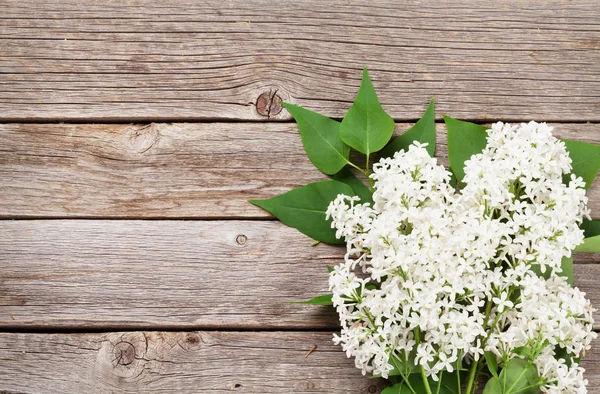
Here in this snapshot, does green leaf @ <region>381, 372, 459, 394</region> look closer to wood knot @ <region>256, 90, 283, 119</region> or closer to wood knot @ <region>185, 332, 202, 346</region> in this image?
wood knot @ <region>185, 332, 202, 346</region>

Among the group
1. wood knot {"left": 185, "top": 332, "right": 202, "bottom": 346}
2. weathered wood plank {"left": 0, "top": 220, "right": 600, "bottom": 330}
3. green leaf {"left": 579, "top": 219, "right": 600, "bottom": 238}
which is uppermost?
green leaf {"left": 579, "top": 219, "right": 600, "bottom": 238}

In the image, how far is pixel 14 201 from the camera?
72cm

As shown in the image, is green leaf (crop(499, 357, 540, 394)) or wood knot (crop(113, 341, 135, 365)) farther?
wood knot (crop(113, 341, 135, 365))

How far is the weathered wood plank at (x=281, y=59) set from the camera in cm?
73

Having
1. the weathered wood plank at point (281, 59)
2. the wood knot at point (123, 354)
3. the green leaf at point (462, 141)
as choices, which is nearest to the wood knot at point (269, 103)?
the weathered wood plank at point (281, 59)

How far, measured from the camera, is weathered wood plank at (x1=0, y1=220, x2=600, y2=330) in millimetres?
697

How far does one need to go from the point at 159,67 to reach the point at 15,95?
0.20 meters

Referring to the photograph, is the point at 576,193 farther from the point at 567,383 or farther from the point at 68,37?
the point at 68,37

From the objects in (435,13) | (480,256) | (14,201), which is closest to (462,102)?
(435,13)

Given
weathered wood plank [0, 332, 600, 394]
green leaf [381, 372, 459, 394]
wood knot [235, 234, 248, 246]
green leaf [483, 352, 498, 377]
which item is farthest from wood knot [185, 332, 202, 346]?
green leaf [483, 352, 498, 377]

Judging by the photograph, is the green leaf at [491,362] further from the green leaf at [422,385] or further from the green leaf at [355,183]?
the green leaf at [355,183]

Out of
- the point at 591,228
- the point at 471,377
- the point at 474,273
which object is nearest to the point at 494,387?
the point at 471,377

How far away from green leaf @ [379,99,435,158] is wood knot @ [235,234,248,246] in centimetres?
21

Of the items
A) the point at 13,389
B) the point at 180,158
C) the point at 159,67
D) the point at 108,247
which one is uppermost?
the point at 159,67
